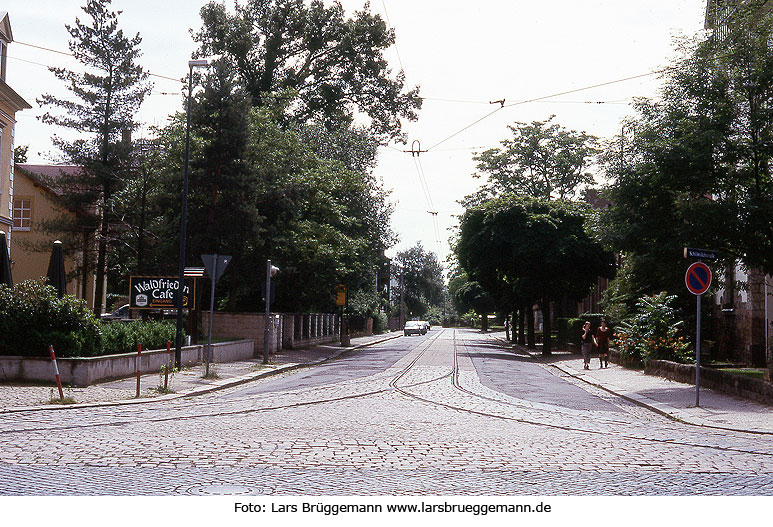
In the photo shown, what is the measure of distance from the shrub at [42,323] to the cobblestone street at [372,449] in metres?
3.39

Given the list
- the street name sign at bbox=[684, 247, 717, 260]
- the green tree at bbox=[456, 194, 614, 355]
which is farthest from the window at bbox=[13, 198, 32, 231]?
the street name sign at bbox=[684, 247, 717, 260]

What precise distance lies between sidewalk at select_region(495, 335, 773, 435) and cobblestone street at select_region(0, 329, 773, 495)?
0.46 m

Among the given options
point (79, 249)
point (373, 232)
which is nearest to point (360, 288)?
point (373, 232)

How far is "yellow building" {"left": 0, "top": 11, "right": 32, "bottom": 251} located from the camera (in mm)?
27203

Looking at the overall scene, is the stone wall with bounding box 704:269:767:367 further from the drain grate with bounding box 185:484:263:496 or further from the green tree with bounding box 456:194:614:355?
the drain grate with bounding box 185:484:263:496

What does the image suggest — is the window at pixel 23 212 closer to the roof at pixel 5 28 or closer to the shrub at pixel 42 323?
the roof at pixel 5 28

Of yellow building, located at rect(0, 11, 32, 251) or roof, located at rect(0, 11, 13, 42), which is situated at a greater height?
roof, located at rect(0, 11, 13, 42)

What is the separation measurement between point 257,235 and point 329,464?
2163 cm

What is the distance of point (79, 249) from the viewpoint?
134 ft

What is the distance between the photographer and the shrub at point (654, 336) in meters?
23.3

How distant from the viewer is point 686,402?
15312mm

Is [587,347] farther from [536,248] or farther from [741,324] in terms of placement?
[536,248]
